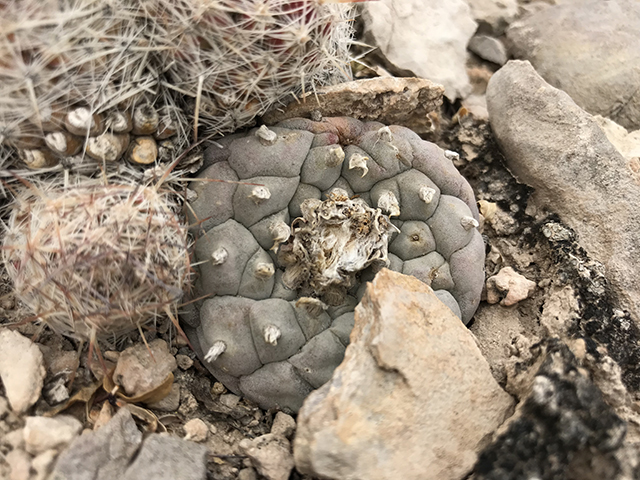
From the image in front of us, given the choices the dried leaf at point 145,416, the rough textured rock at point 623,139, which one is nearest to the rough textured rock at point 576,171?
the rough textured rock at point 623,139

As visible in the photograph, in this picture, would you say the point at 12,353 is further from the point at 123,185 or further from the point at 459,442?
the point at 459,442

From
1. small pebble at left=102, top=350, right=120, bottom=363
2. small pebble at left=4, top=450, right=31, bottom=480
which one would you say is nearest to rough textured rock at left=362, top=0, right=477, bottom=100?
small pebble at left=102, top=350, right=120, bottom=363

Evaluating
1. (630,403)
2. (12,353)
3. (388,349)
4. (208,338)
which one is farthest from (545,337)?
(12,353)

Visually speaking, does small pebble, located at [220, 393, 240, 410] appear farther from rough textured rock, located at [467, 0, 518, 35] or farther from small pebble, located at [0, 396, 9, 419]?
rough textured rock, located at [467, 0, 518, 35]

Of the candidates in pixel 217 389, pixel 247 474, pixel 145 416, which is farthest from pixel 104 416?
pixel 247 474

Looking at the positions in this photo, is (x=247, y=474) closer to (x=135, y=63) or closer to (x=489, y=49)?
(x=135, y=63)

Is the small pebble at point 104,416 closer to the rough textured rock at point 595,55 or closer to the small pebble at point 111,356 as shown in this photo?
the small pebble at point 111,356
